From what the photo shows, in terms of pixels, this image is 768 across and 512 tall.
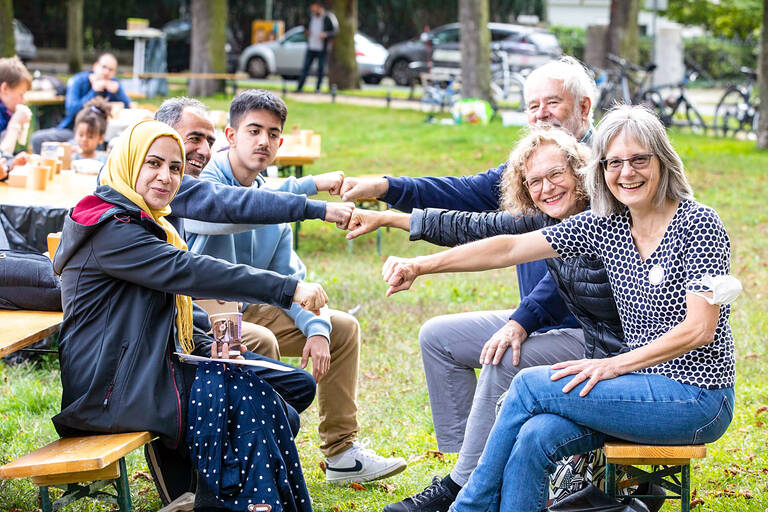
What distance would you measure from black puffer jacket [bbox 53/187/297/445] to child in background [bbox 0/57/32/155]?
4494 millimetres

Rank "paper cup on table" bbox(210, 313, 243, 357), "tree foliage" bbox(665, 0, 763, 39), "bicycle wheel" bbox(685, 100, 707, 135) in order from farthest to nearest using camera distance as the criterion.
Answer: "tree foliage" bbox(665, 0, 763, 39), "bicycle wheel" bbox(685, 100, 707, 135), "paper cup on table" bbox(210, 313, 243, 357)

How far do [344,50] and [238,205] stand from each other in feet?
62.9

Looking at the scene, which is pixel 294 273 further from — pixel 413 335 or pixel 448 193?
pixel 413 335

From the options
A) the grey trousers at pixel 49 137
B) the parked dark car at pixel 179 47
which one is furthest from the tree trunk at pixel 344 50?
the grey trousers at pixel 49 137

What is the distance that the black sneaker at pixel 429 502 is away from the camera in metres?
3.92

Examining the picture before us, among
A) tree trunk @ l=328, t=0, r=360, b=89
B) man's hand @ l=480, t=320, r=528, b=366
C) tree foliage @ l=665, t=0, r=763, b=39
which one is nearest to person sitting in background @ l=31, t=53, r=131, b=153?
man's hand @ l=480, t=320, r=528, b=366

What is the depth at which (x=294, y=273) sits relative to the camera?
4645 mm

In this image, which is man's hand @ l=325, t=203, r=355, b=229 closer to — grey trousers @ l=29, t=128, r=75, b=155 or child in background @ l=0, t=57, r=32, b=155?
child in background @ l=0, t=57, r=32, b=155

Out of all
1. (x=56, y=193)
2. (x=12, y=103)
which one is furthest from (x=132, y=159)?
(x=12, y=103)

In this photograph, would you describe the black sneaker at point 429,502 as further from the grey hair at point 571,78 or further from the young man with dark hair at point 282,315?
the grey hair at point 571,78

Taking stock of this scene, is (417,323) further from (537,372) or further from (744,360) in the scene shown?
(537,372)

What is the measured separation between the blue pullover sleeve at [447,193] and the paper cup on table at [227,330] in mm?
1152

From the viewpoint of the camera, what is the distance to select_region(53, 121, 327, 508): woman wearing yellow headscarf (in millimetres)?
3389

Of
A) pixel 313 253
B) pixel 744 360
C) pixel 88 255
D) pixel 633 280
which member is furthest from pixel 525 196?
pixel 313 253
